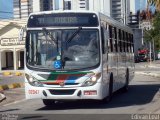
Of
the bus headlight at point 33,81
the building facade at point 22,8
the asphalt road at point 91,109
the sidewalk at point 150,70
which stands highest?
the building facade at point 22,8

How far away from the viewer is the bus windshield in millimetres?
15578

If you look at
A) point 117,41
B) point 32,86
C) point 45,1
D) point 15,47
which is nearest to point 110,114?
point 32,86

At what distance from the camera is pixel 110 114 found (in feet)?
46.6

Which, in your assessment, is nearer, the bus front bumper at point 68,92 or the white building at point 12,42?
the bus front bumper at point 68,92

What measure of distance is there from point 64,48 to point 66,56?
0.92 feet

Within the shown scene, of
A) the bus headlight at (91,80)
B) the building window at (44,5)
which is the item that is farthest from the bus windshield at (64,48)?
the building window at (44,5)

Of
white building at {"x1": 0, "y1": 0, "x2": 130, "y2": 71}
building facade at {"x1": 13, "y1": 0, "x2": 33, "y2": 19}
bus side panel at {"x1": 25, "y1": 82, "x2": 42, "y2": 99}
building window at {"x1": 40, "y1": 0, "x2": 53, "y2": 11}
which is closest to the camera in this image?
bus side panel at {"x1": 25, "y1": 82, "x2": 42, "y2": 99}

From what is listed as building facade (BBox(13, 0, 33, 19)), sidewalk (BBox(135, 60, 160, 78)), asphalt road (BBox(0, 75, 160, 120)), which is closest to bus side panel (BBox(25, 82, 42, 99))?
asphalt road (BBox(0, 75, 160, 120))

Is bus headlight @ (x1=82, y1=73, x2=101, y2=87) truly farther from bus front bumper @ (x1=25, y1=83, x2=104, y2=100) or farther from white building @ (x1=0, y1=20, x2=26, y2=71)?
white building @ (x1=0, y1=20, x2=26, y2=71)

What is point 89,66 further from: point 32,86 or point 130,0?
point 130,0

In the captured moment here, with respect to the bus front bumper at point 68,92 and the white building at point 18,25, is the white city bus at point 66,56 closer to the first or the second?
the bus front bumper at point 68,92

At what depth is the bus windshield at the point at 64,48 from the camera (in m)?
15.6

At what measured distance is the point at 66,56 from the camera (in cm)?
1561

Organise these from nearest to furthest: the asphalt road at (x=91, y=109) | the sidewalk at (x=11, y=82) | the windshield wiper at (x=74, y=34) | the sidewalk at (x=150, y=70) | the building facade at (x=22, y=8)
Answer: the asphalt road at (x=91, y=109)
the windshield wiper at (x=74, y=34)
the sidewalk at (x=11, y=82)
the sidewalk at (x=150, y=70)
the building facade at (x=22, y=8)
